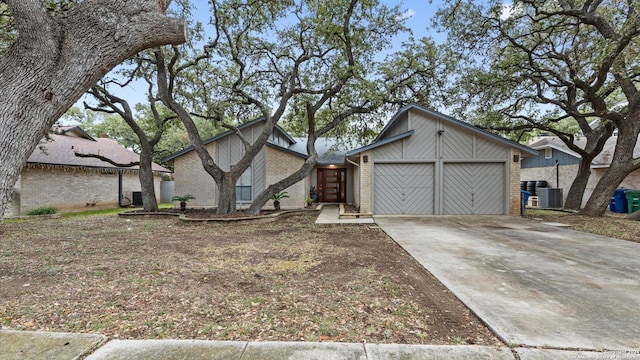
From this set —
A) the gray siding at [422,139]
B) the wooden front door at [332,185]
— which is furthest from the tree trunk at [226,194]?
the gray siding at [422,139]

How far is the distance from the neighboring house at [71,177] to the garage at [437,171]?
39.5 ft

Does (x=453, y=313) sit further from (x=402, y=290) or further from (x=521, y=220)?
(x=521, y=220)

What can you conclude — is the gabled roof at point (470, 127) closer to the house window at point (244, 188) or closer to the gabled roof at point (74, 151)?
the house window at point (244, 188)

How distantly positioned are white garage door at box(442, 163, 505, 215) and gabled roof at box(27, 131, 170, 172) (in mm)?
15397

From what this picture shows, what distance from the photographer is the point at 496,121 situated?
13.2m

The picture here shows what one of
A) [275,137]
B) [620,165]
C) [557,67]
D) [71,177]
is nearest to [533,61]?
[557,67]

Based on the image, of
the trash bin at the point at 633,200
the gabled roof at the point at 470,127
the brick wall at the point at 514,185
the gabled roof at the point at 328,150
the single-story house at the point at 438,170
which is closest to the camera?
the gabled roof at the point at 470,127

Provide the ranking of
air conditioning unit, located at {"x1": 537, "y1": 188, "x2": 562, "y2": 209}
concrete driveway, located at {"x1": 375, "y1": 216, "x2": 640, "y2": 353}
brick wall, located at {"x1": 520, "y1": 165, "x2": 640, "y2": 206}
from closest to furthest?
concrete driveway, located at {"x1": 375, "y1": 216, "x2": 640, "y2": 353}, brick wall, located at {"x1": 520, "y1": 165, "x2": 640, "y2": 206}, air conditioning unit, located at {"x1": 537, "y1": 188, "x2": 562, "y2": 209}

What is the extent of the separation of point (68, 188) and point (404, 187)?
52.6 feet

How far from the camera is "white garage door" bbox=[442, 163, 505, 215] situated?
35.3ft

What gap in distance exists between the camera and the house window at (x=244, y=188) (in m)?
13.8

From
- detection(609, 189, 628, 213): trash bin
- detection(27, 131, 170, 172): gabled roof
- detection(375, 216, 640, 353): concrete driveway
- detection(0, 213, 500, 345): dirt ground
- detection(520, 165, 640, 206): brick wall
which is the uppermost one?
detection(27, 131, 170, 172): gabled roof

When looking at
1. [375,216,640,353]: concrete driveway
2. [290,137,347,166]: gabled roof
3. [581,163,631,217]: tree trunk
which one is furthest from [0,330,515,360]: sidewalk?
[290,137,347,166]: gabled roof

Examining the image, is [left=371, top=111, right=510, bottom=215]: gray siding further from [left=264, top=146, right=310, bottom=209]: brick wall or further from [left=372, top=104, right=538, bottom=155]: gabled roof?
[left=264, top=146, right=310, bottom=209]: brick wall
